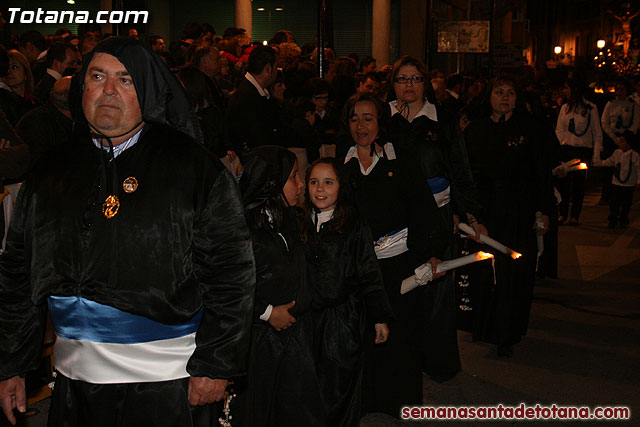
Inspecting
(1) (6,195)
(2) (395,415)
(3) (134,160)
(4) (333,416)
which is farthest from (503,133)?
(3) (134,160)

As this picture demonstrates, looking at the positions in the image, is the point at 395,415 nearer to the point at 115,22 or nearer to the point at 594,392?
the point at 594,392

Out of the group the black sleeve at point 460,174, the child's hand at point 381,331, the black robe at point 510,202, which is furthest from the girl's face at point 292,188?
the black robe at point 510,202

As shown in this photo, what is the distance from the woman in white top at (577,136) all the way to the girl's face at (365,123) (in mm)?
9118

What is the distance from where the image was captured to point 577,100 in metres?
14.4

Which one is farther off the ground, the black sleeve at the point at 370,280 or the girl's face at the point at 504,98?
the girl's face at the point at 504,98

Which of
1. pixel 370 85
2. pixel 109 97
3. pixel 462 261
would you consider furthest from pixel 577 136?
pixel 109 97

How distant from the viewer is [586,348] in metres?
7.65

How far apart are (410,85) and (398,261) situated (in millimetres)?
1418

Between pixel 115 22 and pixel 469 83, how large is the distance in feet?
33.6

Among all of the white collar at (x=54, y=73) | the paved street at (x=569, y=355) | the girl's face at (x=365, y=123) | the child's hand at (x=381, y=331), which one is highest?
the white collar at (x=54, y=73)

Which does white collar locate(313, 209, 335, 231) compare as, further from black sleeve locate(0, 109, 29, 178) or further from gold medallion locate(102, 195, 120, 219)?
gold medallion locate(102, 195, 120, 219)

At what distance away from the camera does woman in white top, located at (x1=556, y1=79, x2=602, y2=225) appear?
14.3m

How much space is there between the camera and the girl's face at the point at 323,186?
5.20 meters

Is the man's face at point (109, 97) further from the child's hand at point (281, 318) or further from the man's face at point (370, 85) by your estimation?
the man's face at point (370, 85)
